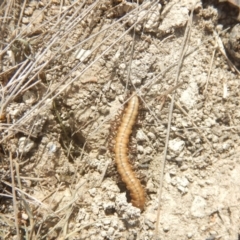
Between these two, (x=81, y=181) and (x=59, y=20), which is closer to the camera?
(x=59, y=20)

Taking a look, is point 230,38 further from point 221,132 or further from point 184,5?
point 221,132

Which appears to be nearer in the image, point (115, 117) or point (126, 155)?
point (126, 155)

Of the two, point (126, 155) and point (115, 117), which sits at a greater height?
point (115, 117)

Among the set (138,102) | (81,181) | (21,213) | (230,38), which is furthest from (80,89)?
(230,38)
